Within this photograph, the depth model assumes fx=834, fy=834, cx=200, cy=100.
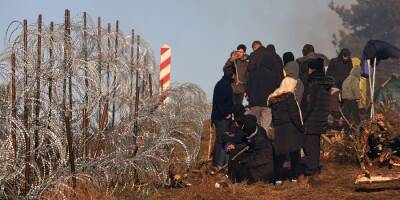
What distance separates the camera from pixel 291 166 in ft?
36.5

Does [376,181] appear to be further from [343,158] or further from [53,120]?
[53,120]

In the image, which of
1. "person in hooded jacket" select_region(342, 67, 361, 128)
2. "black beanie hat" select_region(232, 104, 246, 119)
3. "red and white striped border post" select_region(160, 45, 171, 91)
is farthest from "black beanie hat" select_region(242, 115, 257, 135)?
"red and white striped border post" select_region(160, 45, 171, 91)

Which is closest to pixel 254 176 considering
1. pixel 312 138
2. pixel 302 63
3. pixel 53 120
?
pixel 312 138

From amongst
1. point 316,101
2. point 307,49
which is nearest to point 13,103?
point 316,101

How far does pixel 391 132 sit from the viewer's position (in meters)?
12.1

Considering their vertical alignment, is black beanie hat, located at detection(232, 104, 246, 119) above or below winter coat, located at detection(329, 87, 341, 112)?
below

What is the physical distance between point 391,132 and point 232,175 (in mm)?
2836

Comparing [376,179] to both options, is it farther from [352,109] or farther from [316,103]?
[352,109]

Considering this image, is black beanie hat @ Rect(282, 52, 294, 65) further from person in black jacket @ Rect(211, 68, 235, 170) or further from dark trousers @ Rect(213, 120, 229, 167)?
dark trousers @ Rect(213, 120, 229, 167)

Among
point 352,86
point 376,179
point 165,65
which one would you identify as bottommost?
point 376,179

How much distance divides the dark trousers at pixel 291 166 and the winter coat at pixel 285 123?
0.61ft

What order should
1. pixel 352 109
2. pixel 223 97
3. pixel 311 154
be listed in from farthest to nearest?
pixel 352 109 < pixel 223 97 < pixel 311 154

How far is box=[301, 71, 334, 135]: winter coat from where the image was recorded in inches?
424

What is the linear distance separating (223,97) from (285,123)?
1.19 meters
